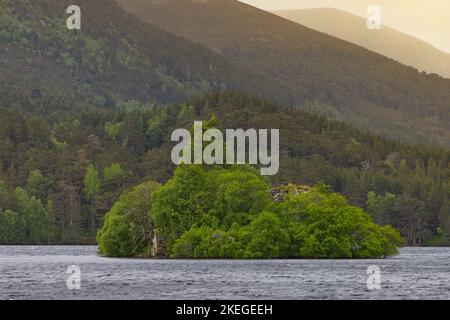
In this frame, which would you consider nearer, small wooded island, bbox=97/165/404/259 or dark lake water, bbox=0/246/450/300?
dark lake water, bbox=0/246/450/300

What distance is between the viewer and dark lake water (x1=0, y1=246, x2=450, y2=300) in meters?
89.9

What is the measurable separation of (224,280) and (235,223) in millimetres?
35907

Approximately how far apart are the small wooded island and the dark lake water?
4.69 meters

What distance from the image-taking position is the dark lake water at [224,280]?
89.9 meters

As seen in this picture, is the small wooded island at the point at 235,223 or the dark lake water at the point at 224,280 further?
the small wooded island at the point at 235,223

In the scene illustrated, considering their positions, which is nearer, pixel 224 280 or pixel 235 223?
pixel 224 280

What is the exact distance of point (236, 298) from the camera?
8512 centimetres

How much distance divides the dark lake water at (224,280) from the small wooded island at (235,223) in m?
4.69

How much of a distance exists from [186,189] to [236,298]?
59.2 metres

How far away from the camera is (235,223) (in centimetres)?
13900
